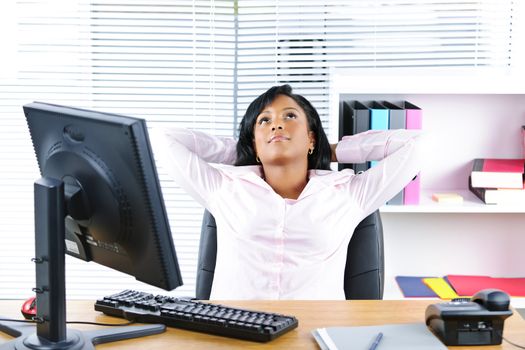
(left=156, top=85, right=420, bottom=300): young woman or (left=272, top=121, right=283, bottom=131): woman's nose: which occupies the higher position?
(left=272, top=121, right=283, bottom=131): woman's nose

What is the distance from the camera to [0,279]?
12.7 ft

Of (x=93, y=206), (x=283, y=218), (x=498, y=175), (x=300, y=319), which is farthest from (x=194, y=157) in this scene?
(x=498, y=175)

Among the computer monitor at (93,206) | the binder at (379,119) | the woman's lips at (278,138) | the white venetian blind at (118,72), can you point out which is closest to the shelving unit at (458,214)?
the binder at (379,119)

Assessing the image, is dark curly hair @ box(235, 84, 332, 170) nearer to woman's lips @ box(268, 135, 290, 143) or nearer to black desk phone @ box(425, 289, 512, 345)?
woman's lips @ box(268, 135, 290, 143)

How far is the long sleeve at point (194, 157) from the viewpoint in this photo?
109 inches

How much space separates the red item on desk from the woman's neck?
88 centimetres

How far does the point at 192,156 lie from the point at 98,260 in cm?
102

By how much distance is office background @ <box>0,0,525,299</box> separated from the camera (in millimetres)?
3682

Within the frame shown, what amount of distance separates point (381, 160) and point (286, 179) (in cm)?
36

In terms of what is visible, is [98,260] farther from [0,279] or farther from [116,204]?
[0,279]

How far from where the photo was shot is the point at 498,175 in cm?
324

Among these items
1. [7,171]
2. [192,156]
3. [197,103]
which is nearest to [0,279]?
[7,171]

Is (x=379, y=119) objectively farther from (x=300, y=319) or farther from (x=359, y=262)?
(x=300, y=319)

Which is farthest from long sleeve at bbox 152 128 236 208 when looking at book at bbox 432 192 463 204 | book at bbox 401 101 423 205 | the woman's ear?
book at bbox 432 192 463 204
